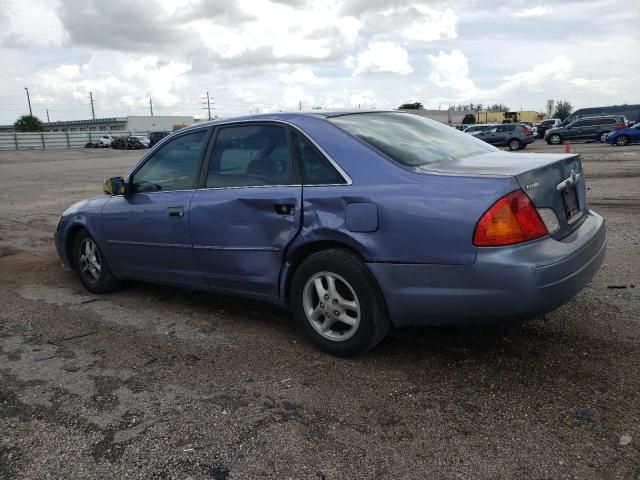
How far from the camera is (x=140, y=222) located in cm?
459

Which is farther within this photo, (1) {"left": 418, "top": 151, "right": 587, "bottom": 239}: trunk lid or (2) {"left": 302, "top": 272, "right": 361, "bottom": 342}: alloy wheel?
(2) {"left": 302, "top": 272, "right": 361, "bottom": 342}: alloy wheel

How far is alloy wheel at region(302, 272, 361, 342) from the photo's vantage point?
3410 millimetres

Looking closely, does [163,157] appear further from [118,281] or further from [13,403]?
[13,403]

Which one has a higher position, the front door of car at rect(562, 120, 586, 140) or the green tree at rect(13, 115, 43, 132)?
the green tree at rect(13, 115, 43, 132)

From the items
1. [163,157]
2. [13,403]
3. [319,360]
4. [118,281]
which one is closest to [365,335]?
[319,360]

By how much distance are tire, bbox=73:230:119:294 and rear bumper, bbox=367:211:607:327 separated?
3.02 meters

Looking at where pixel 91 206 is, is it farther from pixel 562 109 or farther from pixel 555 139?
pixel 562 109

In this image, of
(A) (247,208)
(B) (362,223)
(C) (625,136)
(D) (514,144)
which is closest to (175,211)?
(A) (247,208)

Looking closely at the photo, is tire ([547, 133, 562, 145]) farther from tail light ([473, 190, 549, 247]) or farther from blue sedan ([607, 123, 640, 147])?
tail light ([473, 190, 549, 247])

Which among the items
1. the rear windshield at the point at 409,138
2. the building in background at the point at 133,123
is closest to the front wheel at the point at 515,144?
the rear windshield at the point at 409,138

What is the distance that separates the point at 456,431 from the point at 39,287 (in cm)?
466

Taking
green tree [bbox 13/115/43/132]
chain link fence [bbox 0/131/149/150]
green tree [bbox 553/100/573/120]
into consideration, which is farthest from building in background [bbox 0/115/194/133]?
green tree [bbox 553/100/573/120]

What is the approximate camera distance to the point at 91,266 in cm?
534

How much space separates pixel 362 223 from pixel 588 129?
32.9 meters
